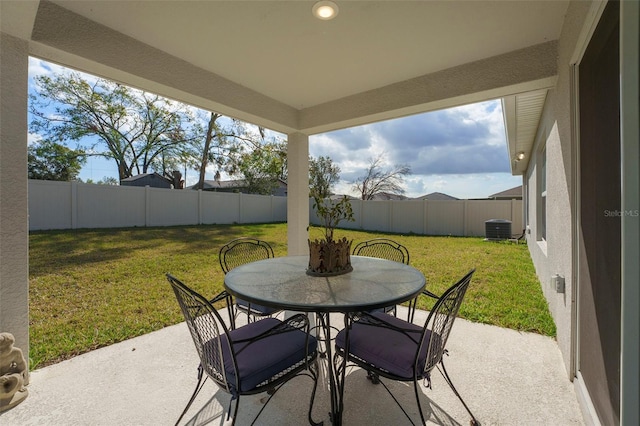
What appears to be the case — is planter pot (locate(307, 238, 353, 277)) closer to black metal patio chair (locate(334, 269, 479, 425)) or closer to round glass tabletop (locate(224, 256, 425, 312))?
round glass tabletop (locate(224, 256, 425, 312))

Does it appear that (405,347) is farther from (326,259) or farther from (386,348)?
(326,259)

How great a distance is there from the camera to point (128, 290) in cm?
445

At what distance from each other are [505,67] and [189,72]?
2.90 metres

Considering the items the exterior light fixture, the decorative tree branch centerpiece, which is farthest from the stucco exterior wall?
the decorative tree branch centerpiece

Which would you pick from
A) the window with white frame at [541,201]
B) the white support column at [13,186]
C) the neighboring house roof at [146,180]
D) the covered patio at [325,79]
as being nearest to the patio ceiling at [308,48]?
the covered patio at [325,79]

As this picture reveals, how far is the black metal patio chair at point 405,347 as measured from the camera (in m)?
1.51

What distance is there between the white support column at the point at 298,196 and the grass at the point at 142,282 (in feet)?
5.22

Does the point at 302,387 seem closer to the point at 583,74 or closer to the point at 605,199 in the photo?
the point at 605,199

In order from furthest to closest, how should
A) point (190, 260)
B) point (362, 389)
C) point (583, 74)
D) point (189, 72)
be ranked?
point (190, 260) < point (189, 72) < point (362, 389) < point (583, 74)

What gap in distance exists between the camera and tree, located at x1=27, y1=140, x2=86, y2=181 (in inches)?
519

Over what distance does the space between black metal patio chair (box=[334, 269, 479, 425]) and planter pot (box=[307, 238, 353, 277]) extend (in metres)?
0.45

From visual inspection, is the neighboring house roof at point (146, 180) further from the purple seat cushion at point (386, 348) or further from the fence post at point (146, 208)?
the purple seat cushion at point (386, 348)

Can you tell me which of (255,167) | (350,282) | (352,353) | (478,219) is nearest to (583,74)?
(350,282)

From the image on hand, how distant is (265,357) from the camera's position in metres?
1.55
